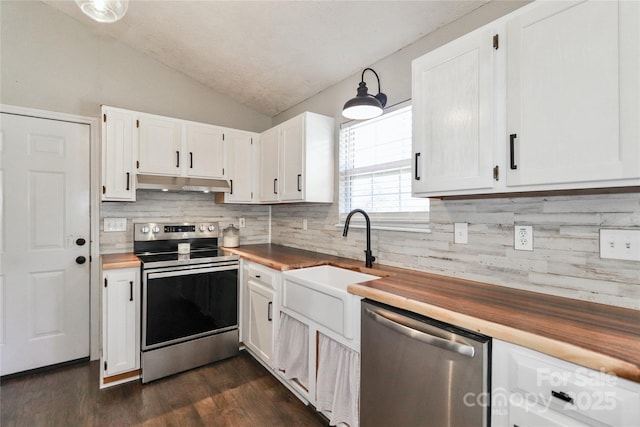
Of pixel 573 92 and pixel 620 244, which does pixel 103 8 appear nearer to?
pixel 573 92

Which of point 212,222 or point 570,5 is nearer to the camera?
point 570,5

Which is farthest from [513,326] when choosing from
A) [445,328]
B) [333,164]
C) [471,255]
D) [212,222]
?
[212,222]

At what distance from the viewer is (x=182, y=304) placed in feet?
7.96

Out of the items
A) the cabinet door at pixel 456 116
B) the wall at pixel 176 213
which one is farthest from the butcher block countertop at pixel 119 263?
the cabinet door at pixel 456 116

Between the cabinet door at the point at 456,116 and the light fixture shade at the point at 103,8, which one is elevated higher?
the light fixture shade at the point at 103,8

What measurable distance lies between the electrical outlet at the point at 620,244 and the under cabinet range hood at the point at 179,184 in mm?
2773

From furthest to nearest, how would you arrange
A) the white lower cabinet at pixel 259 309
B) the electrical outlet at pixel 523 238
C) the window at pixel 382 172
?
the white lower cabinet at pixel 259 309, the window at pixel 382 172, the electrical outlet at pixel 523 238

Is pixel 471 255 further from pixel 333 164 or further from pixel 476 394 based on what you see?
pixel 333 164

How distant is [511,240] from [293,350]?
1511 millimetres

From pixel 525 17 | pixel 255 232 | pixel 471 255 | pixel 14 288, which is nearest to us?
pixel 525 17

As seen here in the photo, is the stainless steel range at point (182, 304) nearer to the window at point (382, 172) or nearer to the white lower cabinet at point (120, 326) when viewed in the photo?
the white lower cabinet at point (120, 326)

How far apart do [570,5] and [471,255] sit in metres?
1.20

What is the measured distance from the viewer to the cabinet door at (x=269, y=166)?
9.87 feet

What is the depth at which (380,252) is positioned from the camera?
7.52 ft
